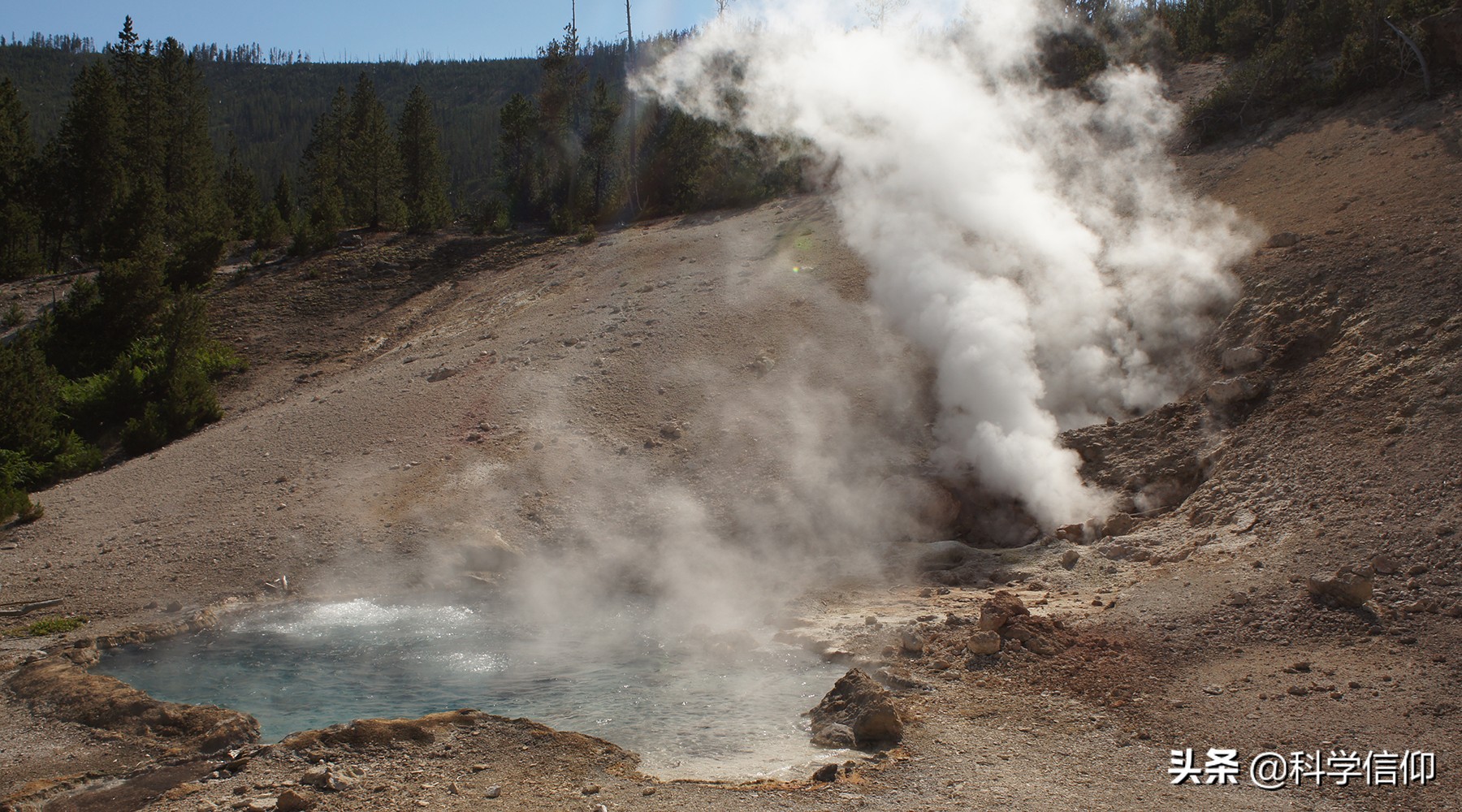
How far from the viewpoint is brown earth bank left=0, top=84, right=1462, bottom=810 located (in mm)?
5445

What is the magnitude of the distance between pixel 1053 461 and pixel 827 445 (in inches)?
107

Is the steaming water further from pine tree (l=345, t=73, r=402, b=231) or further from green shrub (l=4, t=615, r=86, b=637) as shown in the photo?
pine tree (l=345, t=73, r=402, b=231)

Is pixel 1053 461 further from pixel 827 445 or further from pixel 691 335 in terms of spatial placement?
pixel 691 335

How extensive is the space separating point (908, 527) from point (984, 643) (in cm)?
348

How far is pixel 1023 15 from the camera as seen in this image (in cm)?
2003

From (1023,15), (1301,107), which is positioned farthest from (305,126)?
(1301,107)

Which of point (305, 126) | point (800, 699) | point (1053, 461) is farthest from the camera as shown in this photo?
point (305, 126)

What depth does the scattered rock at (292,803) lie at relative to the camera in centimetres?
495

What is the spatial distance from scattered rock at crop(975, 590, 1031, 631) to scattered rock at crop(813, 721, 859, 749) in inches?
67.4

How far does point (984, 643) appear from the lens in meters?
7.07

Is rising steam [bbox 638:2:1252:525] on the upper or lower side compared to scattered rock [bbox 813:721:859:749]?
upper

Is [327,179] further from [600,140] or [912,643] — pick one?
[912,643]

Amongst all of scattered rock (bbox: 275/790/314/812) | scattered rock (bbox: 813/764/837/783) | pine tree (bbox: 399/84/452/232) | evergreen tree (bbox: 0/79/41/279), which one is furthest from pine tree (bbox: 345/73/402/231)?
scattered rock (bbox: 813/764/837/783)

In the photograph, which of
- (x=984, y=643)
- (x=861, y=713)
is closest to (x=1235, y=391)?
(x=984, y=643)
